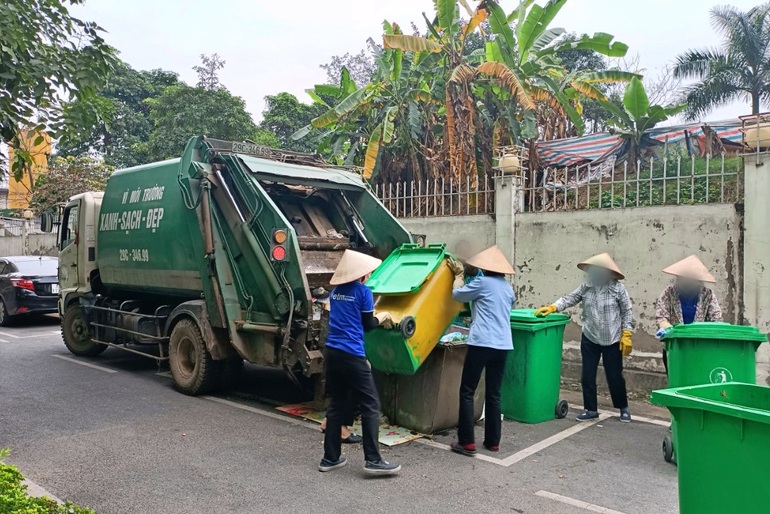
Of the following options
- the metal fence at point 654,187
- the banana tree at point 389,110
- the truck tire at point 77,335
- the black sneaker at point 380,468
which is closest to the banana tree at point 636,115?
the metal fence at point 654,187

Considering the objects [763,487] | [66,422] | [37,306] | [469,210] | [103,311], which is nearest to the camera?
[763,487]

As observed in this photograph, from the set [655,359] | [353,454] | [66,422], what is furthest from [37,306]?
[655,359]

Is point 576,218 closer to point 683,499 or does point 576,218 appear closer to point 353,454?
point 353,454

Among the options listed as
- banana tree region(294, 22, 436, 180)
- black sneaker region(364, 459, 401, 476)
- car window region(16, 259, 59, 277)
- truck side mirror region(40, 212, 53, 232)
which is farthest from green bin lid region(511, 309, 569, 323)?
car window region(16, 259, 59, 277)

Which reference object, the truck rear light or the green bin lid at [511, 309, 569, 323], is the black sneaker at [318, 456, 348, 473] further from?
the green bin lid at [511, 309, 569, 323]

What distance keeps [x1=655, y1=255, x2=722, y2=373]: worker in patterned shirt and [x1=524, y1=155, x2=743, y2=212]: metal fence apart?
188 cm

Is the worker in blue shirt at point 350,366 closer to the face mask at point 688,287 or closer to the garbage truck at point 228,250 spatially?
the garbage truck at point 228,250

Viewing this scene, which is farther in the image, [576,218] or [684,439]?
[576,218]

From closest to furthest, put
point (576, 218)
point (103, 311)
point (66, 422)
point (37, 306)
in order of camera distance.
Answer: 1. point (66, 422)
2. point (576, 218)
3. point (103, 311)
4. point (37, 306)

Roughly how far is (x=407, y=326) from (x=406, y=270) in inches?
23.7

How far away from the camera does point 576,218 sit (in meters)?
7.44

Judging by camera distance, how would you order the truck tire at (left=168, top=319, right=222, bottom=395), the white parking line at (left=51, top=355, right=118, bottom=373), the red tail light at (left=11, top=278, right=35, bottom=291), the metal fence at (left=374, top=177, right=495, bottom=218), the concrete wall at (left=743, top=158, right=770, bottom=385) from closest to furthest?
the concrete wall at (left=743, top=158, right=770, bottom=385) < the truck tire at (left=168, top=319, right=222, bottom=395) < the white parking line at (left=51, top=355, right=118, bottom=373) < the metal fence at (left=374, top=177, right=495, bottom=218) < the red tail light at (left=11, top=278, right=35, bottom=291)

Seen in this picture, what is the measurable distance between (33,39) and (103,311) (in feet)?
15.4

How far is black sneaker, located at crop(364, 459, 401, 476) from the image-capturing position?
416cm
